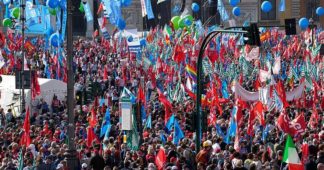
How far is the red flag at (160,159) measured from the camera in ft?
70.4

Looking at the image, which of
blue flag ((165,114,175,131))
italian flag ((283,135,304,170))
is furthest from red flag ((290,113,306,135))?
italian flag ((283,135,304,170))

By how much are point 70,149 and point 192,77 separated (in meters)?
12.7

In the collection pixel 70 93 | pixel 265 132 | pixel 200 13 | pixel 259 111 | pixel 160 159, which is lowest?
pixel 160 159

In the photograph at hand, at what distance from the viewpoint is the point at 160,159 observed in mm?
21562

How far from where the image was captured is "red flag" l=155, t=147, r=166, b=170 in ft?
70.4

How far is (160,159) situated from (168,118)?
22.1ft

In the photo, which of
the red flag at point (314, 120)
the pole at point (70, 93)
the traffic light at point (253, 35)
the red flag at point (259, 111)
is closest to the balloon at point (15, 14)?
the red flag at point (314, 120)

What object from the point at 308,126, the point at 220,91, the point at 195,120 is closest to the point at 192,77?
the point at 220,91

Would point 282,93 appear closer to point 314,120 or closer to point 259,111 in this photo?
point 314,120

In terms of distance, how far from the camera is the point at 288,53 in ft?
161

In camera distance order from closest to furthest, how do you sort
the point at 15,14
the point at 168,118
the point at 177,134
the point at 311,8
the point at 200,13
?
the point at 177,134 → the point at 168,118 → the point at 15,14 → the point at 200,13 → the point at 311,8

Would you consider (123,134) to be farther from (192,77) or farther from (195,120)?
(192,77)

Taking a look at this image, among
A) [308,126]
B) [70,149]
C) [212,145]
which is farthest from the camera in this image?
[308,126]

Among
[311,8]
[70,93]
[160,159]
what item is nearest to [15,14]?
[70,93]
